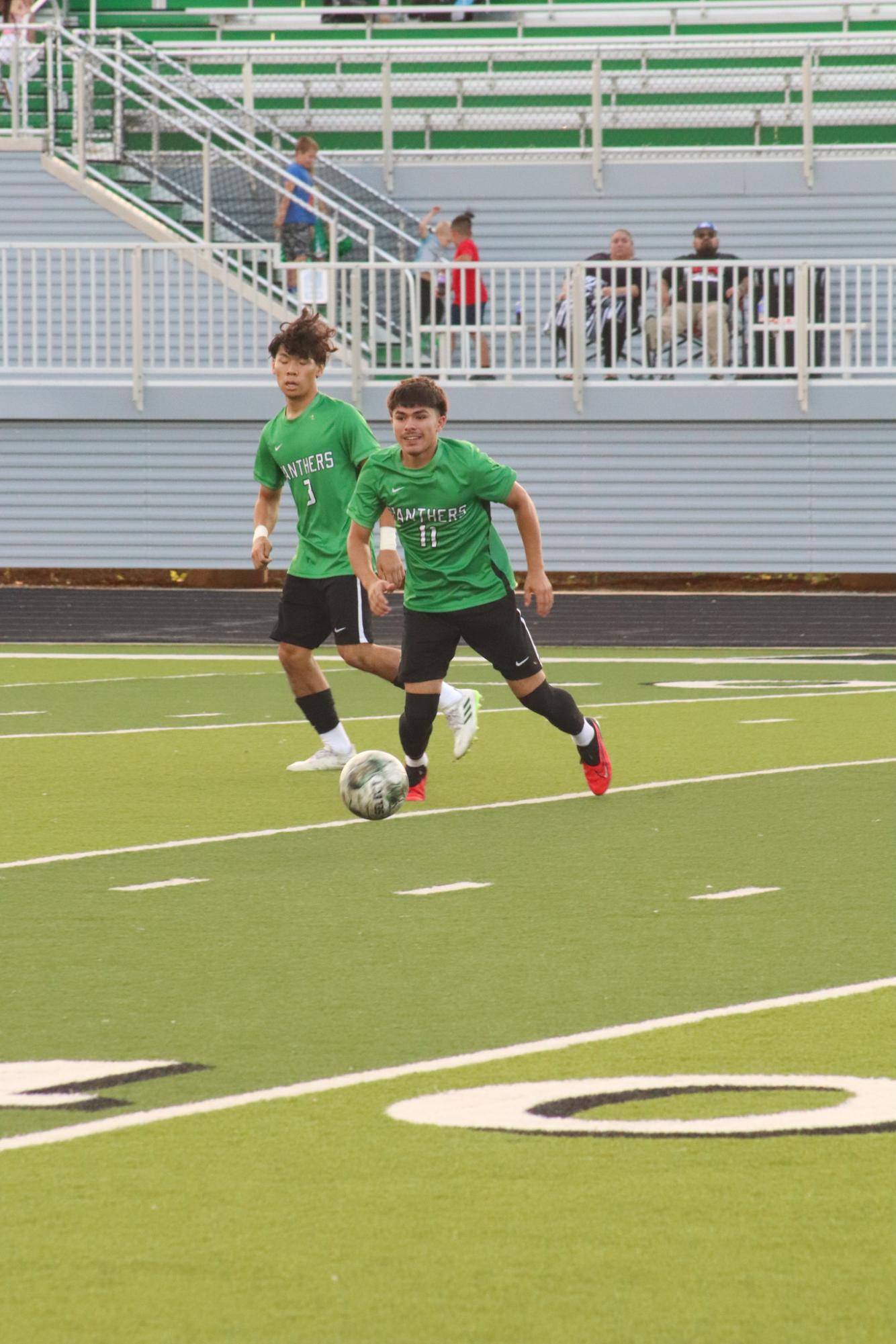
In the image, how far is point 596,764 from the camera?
32.2 feet

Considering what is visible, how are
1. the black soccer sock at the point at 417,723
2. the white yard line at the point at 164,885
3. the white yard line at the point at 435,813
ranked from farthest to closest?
1. the black soccer sock at the point at 417,723
2. the white yard line at the point at 435,813
3. the white yard line at the point at 164,885

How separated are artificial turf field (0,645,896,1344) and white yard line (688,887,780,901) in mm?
29

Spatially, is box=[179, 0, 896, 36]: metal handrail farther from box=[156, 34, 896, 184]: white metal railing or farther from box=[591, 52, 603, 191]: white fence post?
Answer: box=[591, 52, 603, 191]: white fence post

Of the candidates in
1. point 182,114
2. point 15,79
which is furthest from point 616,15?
Result: point 15,79

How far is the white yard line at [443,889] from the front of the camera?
7.61 meters

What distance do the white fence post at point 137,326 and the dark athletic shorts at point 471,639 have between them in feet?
45.9

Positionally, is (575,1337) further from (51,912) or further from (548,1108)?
(51,912)

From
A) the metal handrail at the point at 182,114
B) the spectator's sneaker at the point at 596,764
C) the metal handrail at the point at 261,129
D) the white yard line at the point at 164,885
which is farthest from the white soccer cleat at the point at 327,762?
the metal handrail at the point at 261,129

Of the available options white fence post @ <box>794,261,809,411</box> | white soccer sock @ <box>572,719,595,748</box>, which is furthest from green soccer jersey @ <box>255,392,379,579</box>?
white fence post @ <box>794,261,809,411</box>

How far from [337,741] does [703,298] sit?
12.3 metres

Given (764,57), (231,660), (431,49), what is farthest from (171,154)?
(231,660)

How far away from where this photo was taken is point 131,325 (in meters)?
23.3

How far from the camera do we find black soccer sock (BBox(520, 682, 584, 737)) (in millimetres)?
9609

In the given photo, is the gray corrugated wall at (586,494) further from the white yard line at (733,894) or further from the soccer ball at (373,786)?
the white yard line at (733,894)
